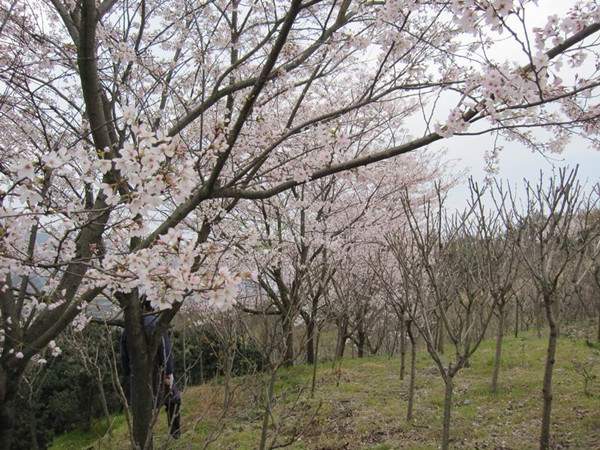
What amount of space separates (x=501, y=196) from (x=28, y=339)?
17.9ft

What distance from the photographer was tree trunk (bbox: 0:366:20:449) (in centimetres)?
433

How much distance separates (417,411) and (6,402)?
5.23 metres

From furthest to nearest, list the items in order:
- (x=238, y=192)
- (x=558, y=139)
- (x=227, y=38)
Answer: (x=227, y=38) → (x=558, y=139) → (x=238, y=192)

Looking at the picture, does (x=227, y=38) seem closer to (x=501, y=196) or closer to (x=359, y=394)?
(x=501, y=196)

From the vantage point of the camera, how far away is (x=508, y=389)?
24.9 feet

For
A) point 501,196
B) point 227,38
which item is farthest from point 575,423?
point 227,38

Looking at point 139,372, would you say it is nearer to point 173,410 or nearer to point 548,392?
point 173,410

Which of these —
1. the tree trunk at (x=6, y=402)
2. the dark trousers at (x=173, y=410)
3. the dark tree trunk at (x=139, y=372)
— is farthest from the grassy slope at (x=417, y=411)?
the tree trunk at (x=6, y=402)

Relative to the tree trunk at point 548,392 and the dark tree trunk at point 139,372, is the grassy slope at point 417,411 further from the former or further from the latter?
the tree trunk at point 548,392

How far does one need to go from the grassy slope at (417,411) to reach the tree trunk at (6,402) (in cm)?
99

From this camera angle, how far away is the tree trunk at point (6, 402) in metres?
4.33

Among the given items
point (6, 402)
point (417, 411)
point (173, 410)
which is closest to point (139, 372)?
point (173, 410)

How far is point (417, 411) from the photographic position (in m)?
7.04

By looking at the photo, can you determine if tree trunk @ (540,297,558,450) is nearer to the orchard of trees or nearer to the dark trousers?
the orchard of trees
